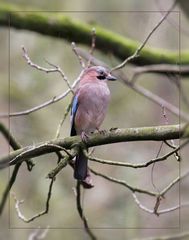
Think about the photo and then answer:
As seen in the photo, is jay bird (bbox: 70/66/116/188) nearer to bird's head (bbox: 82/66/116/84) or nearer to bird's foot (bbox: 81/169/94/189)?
bird's head (bbox: 82/66/116/84)

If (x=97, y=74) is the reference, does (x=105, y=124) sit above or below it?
below

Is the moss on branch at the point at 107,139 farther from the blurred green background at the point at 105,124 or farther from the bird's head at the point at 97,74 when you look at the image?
the blurred green background at the point at 105,124

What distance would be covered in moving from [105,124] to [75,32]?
1.65ft

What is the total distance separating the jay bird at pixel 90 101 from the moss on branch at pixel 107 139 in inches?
11.2

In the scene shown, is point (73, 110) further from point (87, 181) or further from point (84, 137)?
point (84, 137)

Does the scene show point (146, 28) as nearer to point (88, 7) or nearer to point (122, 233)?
point (88, 7)

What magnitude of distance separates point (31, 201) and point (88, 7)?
148cm

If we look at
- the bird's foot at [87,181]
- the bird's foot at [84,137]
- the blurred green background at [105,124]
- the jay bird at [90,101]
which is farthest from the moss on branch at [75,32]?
the bird's foot at [84,137]

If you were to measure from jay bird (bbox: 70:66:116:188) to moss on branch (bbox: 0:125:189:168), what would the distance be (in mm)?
284

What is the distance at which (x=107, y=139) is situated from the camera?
1880mm

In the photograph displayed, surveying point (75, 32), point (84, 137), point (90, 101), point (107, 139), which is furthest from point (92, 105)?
point (75, 32)

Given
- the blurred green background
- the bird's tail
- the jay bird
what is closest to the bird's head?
the jay bird

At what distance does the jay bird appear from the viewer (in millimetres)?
2328

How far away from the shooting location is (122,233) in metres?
3.67
